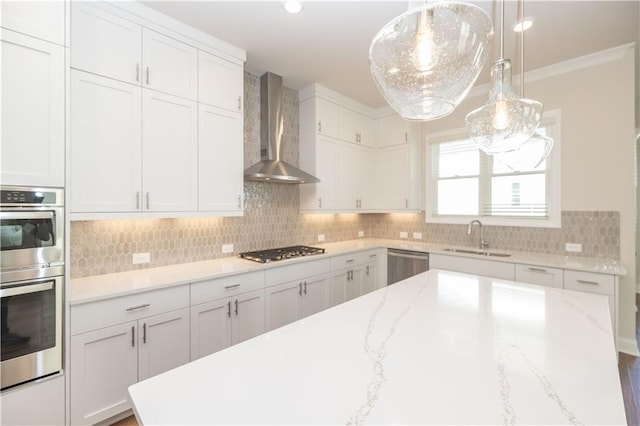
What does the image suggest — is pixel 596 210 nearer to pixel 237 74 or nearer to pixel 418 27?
pixel 418 27

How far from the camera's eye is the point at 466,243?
145 inches

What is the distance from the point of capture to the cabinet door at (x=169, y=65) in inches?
83.2

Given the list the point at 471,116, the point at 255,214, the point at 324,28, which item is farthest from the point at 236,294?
the point at 324,28

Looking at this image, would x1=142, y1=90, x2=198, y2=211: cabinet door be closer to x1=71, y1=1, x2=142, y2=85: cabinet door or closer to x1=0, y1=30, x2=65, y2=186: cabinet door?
x1=71, y1=1, x2=142, y2=85: cabinet door

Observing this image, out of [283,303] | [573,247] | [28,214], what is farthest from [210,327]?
[573,247]

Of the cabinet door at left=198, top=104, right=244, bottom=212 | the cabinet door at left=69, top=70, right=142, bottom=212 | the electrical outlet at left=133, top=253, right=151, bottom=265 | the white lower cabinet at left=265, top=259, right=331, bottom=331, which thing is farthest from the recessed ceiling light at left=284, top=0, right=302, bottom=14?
the electrical outlet at left=133, top=253, right=151, bottom=265

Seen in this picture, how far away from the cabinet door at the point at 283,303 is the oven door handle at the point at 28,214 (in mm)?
1573

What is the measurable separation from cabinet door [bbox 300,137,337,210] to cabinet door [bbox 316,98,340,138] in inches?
3.9

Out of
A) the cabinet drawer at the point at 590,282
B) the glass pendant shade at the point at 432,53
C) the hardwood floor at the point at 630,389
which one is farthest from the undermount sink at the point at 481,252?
the glass pendant shade at the point at 432,53

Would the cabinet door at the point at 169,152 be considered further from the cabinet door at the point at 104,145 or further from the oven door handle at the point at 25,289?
the oven door handle at the point at 25,289

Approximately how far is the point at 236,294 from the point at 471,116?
2112mm

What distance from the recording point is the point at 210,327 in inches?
86.8

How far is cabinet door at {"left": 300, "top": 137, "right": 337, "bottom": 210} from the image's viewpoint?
345cm

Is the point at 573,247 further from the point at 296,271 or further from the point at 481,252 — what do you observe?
the point at 296,271
